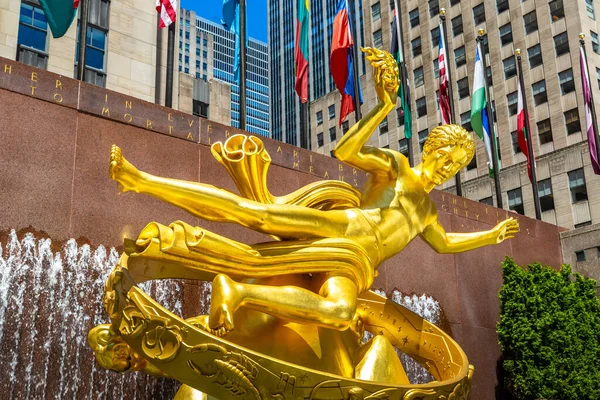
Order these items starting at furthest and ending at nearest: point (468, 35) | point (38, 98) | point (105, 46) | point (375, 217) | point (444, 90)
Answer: point (468, 35)
point (105, 46)
point (444, 90)
point (38, 98)
point (375, 217)

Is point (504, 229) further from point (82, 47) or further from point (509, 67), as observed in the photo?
point (509, 67)

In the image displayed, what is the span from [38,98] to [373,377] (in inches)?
253

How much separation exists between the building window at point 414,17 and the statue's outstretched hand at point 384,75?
162ft

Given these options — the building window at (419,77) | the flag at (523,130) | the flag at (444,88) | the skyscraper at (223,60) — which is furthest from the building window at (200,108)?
the skyscraper at (223,60)

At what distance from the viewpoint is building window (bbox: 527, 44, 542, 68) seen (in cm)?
4462

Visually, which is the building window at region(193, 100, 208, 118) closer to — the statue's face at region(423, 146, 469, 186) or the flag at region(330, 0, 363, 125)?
the flag at region(330, 0, 363, 125)

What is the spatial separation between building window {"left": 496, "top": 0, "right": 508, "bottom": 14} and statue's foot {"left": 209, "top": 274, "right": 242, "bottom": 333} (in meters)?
46.6

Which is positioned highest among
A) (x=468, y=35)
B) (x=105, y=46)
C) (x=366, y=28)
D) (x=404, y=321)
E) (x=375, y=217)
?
(x=366, y=28)

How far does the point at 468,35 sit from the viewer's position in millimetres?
49562

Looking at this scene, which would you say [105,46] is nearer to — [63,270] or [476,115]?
[476,115]

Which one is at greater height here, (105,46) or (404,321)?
(105,46)

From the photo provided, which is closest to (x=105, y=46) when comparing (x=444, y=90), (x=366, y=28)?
(x=444, y=90)

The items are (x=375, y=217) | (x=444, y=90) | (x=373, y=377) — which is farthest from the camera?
(x=444, y=90)

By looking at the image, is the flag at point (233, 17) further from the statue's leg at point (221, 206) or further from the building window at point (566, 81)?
the building window at point (566, 81)
